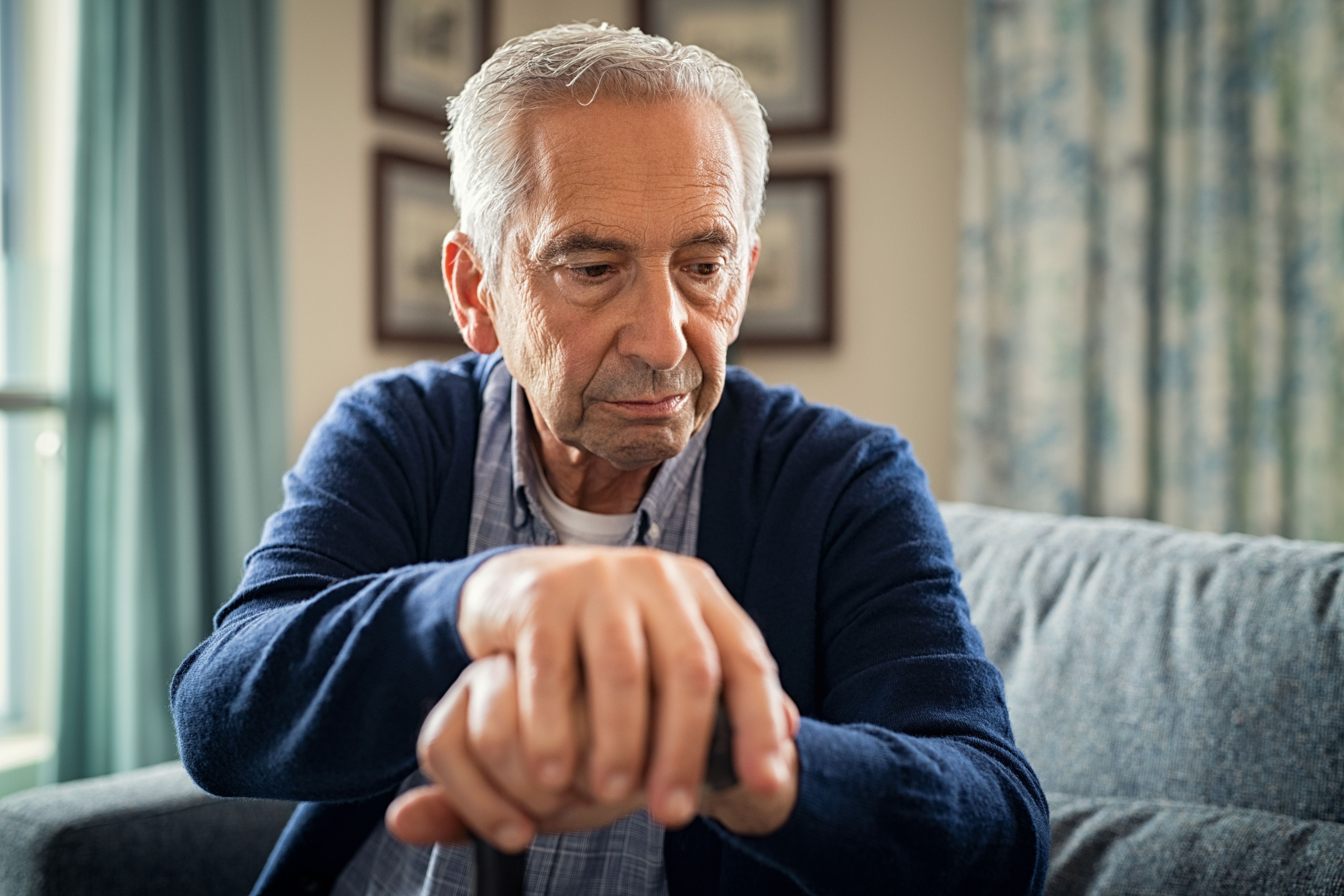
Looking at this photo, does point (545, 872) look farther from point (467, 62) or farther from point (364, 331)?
point (467, 62)

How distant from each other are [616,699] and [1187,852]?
76cm

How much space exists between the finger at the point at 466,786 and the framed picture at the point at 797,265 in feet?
9.62

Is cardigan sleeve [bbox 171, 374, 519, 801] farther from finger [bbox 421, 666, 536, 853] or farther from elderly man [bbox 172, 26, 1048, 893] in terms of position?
finger [bbox 421, 666, 536, 853]

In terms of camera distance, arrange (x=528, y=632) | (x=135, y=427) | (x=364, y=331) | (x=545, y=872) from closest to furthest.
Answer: (x=528, y=632) → (x=545, y=872) → (x=135, y=427) → (x=364, y=331)

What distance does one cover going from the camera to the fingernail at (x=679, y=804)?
0.50 meters

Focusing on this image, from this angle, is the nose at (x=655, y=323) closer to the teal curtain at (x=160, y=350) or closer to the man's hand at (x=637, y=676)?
the man's hand at (x=637, y=676)

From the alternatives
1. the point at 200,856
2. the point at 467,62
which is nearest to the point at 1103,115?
the point at 467,62

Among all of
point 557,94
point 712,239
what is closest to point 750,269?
point 712,239

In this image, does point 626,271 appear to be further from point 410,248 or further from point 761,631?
point 410,248

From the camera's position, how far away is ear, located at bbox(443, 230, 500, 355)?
1.16m

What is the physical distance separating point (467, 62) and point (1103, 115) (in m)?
1.88

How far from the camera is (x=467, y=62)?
3344 mm

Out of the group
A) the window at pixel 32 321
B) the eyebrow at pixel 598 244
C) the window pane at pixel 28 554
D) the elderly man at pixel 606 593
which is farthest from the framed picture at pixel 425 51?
the eyebrow at pixel 598 244

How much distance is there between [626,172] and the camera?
3.15ft
